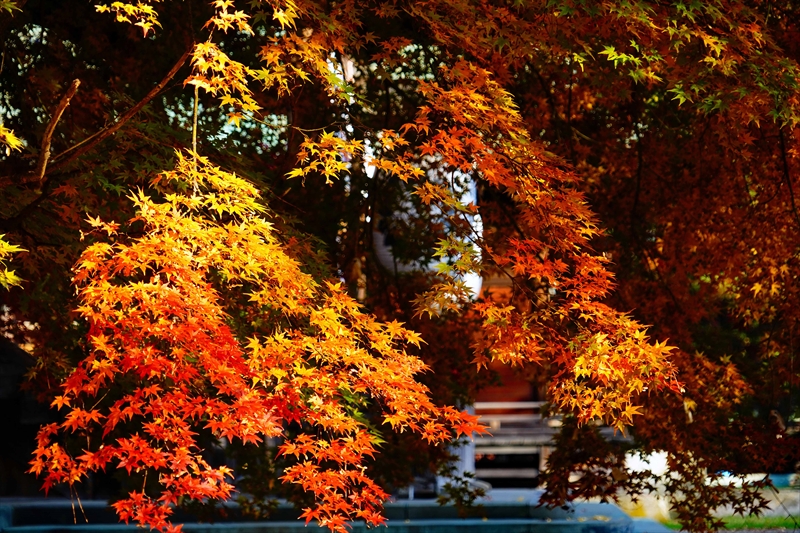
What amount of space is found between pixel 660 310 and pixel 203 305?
5819 millimetres

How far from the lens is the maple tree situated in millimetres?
4270

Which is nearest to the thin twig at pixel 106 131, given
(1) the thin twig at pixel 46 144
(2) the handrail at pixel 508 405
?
(1) the thin twig at pixel 46 144

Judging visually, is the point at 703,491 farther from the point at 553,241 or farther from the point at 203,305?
the point at 203,305

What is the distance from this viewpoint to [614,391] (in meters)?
4.76

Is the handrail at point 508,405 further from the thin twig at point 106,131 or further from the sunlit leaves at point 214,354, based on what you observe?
the thin twig at point 106,131

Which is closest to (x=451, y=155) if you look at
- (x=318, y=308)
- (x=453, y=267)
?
(x=453, y=267)

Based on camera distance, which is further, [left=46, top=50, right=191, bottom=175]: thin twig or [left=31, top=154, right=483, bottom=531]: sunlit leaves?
[left=46, top=50, right=191, bottom=175]: thin twig

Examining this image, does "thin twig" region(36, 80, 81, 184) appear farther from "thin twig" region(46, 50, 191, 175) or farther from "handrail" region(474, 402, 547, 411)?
"handrail" region(474, 402, 547, 411)

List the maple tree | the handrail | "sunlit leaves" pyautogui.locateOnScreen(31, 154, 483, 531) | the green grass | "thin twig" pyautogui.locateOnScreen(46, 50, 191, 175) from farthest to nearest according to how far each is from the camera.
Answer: the handrail < the green grass < "thin twig" pyautogui.locateOnScreen(46, 50, 191, 175) < the maple tree < "sunlit leaves" pyautogui.locateOnScreen(31, 154, 483, 531)

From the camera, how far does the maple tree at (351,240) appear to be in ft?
14.0

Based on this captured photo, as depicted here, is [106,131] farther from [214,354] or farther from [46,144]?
[214,354]

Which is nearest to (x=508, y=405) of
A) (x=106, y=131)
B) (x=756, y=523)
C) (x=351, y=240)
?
(x=756, y=523)

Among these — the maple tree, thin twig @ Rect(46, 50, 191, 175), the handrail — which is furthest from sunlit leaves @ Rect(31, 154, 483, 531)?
the handrail

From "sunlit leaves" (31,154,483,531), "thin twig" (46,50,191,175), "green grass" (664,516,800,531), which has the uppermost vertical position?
"thin twig" (46,50,191,175)
